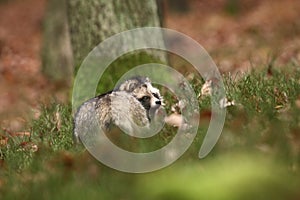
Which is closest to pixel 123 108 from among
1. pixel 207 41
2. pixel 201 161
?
pixel 201 161

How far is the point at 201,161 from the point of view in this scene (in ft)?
12.6

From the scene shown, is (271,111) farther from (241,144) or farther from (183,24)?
(183,24)

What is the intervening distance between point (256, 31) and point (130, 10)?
33.7 feet

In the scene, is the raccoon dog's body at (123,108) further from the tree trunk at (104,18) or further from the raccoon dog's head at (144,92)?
the tree trunk at (104,18)

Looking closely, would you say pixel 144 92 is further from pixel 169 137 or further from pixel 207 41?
pixel 207 41

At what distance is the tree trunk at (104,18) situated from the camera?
818 cm

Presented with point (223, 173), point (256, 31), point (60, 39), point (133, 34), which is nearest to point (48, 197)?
point (223, 173)

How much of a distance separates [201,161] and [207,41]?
15908mm

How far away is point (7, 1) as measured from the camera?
1577 inches

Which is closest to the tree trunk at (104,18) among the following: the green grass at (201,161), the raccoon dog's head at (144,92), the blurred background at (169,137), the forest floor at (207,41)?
the blurred background at (169,137)

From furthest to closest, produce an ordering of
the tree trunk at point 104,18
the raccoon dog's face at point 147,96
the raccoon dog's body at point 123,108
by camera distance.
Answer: the tree trunk at point 104,18, the raccoon dog's face at point 147,96, the raccoon dog's body at point 123,108

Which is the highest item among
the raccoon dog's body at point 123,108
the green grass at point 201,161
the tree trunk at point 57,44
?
the tree trunk at point 57,44

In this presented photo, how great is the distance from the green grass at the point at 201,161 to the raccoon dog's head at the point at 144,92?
39 cm

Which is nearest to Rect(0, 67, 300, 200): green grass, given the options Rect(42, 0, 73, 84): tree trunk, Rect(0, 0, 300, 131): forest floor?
Rect(0, 0, 300, 131): forest floor
